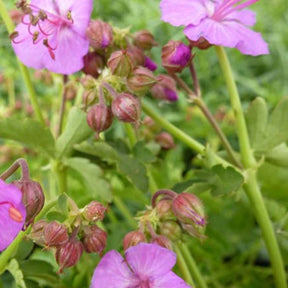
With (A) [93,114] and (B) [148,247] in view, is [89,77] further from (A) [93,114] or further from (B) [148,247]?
(B) [148,247]

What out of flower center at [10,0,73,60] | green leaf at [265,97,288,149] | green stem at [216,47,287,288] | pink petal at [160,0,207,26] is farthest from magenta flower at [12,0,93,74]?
green leaf at [265,97,288,149]

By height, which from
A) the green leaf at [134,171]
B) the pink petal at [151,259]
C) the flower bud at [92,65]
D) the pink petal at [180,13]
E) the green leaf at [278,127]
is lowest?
the green leaf at [134,171]

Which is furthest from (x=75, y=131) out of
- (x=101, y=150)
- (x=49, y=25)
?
(x=49, y=25)

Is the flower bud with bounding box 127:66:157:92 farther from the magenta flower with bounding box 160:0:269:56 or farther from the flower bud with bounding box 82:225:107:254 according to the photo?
the flower bud with bounding box 82:225:107:254

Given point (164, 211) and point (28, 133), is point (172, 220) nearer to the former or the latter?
point (164, 211)

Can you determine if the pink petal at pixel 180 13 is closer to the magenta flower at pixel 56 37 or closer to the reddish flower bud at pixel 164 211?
the magenta flower at pixel 56 37

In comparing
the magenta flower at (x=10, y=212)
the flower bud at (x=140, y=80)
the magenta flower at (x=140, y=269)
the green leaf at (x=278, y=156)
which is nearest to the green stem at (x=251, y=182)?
the green leaf at (x=278, y=156)
